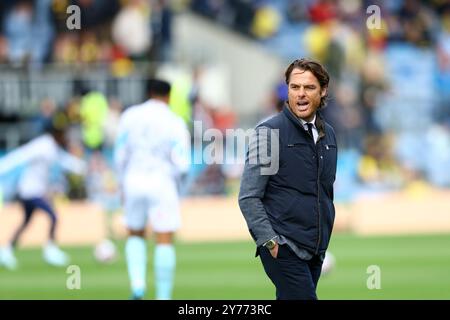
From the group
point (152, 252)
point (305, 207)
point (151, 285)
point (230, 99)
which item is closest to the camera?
point (305, 207)

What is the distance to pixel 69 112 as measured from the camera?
94.0ft

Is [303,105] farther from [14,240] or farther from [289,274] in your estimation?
[14,240]

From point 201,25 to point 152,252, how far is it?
12400 mm

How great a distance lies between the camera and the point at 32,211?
19.2 m

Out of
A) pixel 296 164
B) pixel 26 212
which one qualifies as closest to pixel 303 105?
pixel 296 164

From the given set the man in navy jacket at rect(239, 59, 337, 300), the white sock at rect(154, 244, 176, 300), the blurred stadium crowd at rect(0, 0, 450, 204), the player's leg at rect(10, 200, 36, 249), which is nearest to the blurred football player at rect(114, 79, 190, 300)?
the white sock at rect(154, 244, 176, 300)

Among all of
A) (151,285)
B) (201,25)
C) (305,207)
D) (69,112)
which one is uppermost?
(201,25)

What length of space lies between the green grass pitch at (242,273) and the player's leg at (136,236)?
73 cm

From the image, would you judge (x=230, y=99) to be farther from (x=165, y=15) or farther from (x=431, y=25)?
(x=431, y=25)

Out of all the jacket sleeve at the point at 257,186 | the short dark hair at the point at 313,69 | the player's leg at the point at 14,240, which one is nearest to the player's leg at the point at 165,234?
the jacket sleeve at the point at 257,186

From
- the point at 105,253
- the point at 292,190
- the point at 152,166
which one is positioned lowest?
the point at 105,253

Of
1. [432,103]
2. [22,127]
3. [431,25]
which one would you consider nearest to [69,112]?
[22,127]

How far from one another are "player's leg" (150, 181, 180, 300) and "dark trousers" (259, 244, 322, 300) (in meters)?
4.78

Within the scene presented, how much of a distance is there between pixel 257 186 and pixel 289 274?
24.8 inches
